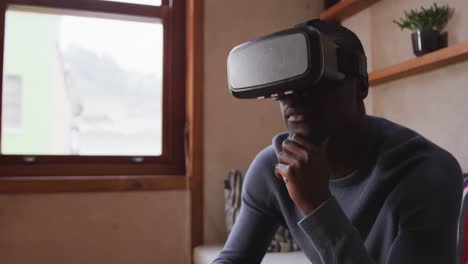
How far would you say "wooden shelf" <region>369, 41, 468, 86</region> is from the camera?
134 centimetres

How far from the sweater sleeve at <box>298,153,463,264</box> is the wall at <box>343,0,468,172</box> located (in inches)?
32.8

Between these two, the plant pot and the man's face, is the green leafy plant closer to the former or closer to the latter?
the plant pot

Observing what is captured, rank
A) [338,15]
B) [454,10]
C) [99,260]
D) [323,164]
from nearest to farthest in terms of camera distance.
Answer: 1. [323,164]
2. [454,10]
3. [99,260]
4. [338,15]

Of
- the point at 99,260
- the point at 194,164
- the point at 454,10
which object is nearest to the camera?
the point at 454,10

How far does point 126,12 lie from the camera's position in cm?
189

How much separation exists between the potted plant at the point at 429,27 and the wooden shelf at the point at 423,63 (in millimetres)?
37

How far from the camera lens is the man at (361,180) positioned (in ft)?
2.09

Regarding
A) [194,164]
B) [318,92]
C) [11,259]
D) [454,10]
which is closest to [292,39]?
[318,92]

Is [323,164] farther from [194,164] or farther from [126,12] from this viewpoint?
[126,12]

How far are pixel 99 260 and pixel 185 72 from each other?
0.85 meters

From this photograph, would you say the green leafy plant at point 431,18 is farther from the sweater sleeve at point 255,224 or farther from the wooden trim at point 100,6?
the wooden trim at point 100,6

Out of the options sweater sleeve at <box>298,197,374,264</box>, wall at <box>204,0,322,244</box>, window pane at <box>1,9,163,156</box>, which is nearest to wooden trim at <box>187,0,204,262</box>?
wall at <box>204,0,322,244</box>

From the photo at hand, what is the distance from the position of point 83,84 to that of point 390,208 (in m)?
1.51

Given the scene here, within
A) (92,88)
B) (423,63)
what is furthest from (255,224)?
(92,88)
